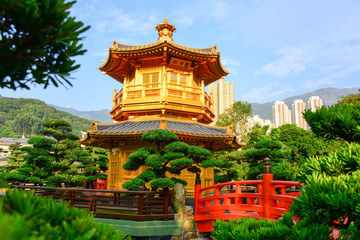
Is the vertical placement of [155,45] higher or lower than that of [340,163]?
higher

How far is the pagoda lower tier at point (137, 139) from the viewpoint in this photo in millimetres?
11102

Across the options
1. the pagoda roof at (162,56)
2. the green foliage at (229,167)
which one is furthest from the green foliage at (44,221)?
the pagoda roof at (162,56)

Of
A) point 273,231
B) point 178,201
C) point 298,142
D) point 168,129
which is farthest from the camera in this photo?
point 298,142

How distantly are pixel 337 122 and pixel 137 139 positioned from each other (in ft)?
30.6

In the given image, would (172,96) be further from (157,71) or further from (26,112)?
(26,112)

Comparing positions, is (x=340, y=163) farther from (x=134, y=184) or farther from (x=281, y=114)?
(x=281, y=114)

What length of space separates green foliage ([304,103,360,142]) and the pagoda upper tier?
8.74 metres

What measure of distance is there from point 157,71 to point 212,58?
3068mm

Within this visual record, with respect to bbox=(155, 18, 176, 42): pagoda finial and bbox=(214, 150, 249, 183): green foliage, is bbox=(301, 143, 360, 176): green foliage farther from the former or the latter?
bbox=(155, 18, 176, 42): pagoda finial

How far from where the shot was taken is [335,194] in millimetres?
2662

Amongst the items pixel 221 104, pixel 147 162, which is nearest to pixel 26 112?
pixel 221 104

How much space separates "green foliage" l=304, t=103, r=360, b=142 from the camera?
3.56m

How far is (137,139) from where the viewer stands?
1174 cm

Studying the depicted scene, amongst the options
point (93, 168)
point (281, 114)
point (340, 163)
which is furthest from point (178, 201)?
point (281, 114)
